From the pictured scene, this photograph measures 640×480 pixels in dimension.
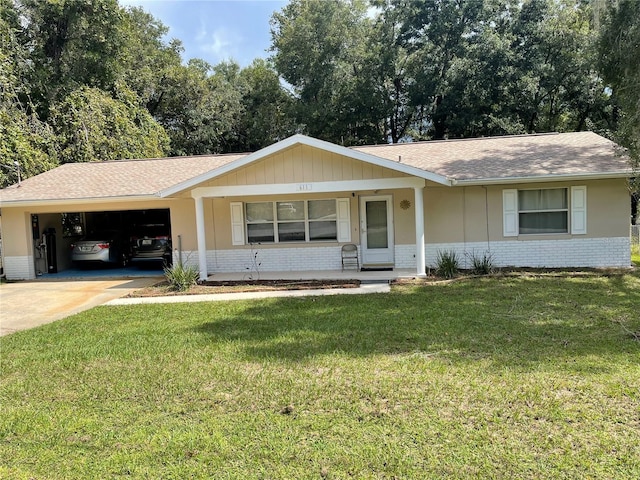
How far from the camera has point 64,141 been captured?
21.5m

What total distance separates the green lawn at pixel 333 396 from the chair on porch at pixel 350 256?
201 inches

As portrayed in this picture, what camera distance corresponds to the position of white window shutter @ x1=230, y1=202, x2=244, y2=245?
42.7 feet

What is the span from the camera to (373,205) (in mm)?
12812

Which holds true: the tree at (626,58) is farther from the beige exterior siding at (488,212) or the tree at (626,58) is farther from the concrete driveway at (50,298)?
the concrete driveway at (50,298)

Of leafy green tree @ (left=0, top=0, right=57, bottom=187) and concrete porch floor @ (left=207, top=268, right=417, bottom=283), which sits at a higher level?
leafy green tree @ (left=0, top=0, right=57, bottom=187)

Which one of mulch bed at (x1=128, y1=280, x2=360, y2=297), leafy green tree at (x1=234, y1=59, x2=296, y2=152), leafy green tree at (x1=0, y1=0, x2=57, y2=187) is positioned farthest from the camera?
leafy green tree at (x1=234, y1=59, x2=296, y2=152)

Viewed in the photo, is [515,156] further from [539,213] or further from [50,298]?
[50,298]

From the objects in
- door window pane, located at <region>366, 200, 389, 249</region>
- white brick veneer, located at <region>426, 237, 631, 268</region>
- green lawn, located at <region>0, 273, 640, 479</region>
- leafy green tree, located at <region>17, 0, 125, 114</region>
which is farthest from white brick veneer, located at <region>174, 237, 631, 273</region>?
leafy green tree, located at <region>17, 0, 125, 114</region>

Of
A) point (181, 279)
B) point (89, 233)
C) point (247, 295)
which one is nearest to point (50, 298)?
point (181, 279)

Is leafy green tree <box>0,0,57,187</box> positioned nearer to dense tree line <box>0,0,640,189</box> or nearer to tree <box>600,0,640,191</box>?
dense tree line <box>0,0,640,189</box>

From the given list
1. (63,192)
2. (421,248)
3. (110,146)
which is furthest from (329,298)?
(110,146)

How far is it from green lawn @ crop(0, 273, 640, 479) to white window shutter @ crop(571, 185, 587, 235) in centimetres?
481

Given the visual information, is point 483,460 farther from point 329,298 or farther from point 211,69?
point 211,69

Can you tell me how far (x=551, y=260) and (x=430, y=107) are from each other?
17.8 meters
